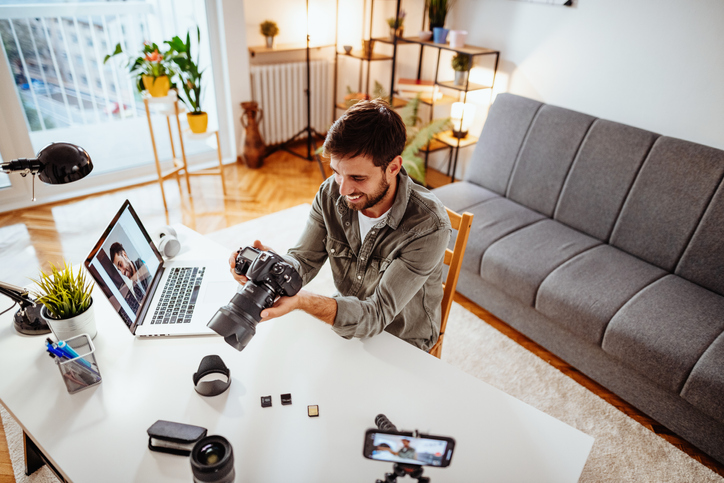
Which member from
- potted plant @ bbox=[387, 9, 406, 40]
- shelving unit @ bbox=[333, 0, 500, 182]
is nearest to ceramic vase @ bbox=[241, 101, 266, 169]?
shelving unit @ bbox=[333, 0, 500, 182]

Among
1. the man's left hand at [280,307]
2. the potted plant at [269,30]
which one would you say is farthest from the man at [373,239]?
the potted plant at [269,30]

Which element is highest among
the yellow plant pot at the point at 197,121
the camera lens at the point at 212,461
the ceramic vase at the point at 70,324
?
the camera lens at the point at 212,461

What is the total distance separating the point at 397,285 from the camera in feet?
4.04

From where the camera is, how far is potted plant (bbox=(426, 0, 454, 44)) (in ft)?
10.4

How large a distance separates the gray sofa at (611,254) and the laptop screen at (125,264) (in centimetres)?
149

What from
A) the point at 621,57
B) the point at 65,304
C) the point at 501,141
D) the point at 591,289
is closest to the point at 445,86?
the point at 501,141

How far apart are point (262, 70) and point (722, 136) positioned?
3068 millimetres

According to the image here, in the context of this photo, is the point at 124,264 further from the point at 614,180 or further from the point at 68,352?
the point at 614,180

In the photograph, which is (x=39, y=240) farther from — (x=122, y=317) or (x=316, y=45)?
(x=316, y=45)

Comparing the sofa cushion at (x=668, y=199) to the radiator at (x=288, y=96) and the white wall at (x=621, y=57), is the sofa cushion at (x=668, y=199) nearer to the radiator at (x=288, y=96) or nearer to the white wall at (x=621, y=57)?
the white wall at (x=621, y=57)

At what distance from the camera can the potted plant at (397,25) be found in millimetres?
3310

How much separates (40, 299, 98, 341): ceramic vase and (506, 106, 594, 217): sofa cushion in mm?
2192

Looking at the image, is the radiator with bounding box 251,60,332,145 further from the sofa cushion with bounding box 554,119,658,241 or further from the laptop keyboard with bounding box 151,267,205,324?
the laptop keyboard with bounding box 151,267,205,324

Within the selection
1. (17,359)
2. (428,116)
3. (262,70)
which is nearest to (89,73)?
(262,70)
